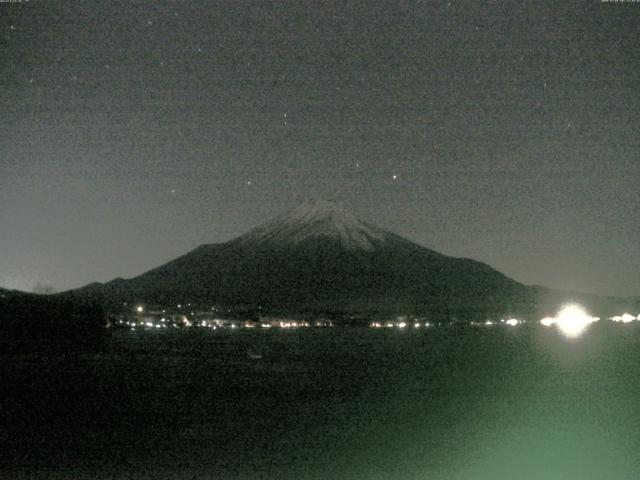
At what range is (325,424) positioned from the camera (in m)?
19.1

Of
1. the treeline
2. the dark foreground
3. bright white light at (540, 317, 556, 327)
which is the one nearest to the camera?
the dark foreground

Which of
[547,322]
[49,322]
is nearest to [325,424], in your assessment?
[49,322]

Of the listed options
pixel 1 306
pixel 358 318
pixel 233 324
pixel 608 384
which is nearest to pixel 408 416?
pixel 608 384

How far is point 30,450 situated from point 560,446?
8.26 metres

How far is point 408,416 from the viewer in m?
20.1

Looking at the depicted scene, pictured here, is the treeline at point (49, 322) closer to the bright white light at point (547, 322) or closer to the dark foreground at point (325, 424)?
the dark foreground at point (325, 424)

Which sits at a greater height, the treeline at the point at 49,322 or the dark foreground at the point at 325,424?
the treeline at the point at 49,322

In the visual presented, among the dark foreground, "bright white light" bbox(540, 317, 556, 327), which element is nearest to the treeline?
the dark foreground

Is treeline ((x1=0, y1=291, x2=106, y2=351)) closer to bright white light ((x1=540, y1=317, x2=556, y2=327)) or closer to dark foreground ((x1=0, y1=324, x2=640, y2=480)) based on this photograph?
dark foreground ((x1=0, y1=324, x2=640, y2=480))

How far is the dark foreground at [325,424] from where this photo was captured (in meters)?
13.4

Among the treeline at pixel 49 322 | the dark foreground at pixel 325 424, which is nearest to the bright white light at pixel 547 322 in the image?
the treeline at pixel 49 322

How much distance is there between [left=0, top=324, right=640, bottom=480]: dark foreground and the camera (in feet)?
44.0

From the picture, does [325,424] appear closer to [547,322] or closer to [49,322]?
[49,322]

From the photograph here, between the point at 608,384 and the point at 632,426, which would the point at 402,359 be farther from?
the point at 632,426
